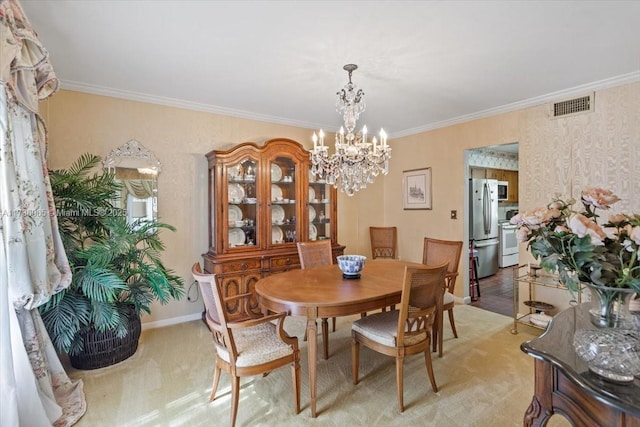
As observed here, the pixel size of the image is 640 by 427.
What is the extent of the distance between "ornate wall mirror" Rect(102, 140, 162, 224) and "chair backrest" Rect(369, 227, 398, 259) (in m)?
3.13

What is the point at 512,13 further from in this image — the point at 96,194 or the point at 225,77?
the point at 96,194

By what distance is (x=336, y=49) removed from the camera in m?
2.30

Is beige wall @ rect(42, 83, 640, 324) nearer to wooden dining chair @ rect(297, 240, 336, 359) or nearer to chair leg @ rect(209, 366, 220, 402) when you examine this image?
wooden dining chair @ rect(297, 240, 336, 359)

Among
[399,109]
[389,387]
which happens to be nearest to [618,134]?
[399,109]

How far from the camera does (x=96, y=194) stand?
249cm

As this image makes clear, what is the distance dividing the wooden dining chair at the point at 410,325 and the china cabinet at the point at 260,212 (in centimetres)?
165

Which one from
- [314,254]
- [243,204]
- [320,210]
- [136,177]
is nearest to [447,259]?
[314,254]

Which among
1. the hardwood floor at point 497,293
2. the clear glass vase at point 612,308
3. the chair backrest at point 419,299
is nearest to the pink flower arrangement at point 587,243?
the clear glass vase at point 612,308

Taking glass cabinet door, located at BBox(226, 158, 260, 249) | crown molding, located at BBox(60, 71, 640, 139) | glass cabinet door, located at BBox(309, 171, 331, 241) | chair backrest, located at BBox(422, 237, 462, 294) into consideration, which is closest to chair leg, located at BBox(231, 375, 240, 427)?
glass cabinet door, located at BBox(226, 158, 260, 249)

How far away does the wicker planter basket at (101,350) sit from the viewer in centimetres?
248

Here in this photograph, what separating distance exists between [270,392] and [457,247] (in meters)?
2.11

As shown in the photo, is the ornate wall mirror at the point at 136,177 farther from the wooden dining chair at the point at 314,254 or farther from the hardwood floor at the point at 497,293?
the hardwood floor at the point at 497,293

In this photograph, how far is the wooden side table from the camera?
2.72 feet

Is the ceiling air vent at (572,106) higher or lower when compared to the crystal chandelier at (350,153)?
higher
